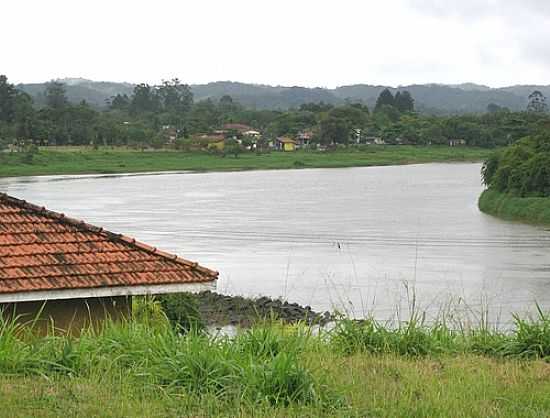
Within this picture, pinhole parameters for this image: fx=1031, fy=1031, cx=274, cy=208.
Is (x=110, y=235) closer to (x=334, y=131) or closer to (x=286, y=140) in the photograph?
(x=334, y=131)

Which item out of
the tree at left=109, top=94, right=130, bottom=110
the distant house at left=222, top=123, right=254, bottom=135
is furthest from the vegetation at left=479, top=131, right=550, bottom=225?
the tree at left=109, top=94, right=130, bottom=110

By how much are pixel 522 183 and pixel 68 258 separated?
116 ft

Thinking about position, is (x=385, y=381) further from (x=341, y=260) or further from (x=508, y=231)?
(x=508, y=231)

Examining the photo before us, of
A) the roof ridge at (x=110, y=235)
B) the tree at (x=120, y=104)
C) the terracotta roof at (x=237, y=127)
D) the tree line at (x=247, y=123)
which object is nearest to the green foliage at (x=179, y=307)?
the roof ridge at (x=110, y=235)

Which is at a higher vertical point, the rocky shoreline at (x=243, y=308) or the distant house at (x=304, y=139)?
the rocky shoreline at (x=243, y=308)

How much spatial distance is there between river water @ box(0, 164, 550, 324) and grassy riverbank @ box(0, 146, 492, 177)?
15.0ft

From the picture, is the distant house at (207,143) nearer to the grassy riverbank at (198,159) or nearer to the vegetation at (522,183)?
the grassy riverbank at (198,159)

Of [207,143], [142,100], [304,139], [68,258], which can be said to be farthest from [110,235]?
[142,100]

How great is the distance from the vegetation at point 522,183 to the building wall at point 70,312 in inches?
1227

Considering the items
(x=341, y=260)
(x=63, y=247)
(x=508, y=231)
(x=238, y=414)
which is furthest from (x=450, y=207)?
(x=238, y=414)

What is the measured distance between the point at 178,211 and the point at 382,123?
63.1m

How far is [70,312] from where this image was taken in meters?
7.14

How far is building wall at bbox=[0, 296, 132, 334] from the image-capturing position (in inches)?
273

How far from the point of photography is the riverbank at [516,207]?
3748cm
